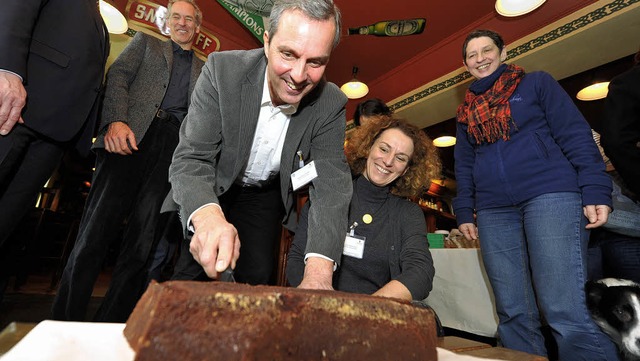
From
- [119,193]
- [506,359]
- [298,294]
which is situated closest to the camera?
[298,294]

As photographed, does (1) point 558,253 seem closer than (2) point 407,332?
No

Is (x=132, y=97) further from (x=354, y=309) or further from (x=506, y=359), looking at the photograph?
(x=506, y=359)

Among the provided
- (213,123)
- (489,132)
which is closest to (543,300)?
(489,132)

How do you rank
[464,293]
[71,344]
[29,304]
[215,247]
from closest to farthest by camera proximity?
[71,344]
[215,247]
[464,293]
[29,304]

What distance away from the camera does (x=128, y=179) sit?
4.68 ft

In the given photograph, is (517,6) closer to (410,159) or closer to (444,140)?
(410,159)

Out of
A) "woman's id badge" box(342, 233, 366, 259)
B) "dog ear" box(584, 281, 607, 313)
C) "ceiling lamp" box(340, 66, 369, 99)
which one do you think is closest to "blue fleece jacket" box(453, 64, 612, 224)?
"dog ear" box(584, 281, 607, 313)

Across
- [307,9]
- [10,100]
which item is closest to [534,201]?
[307,9]

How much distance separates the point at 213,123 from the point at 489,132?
47.0 inches

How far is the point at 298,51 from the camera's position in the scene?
0.94m

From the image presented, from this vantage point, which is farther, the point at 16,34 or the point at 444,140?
the point at 444,140

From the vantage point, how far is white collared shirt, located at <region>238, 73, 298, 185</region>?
117cm

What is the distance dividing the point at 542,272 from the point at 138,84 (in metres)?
1.90

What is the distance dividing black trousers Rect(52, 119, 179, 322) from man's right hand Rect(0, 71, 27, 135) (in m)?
0.44
